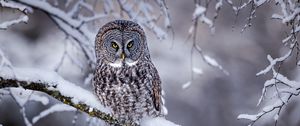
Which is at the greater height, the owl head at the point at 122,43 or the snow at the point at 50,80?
the owl head at the point at 122,43

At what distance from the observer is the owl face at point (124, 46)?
5016 mm

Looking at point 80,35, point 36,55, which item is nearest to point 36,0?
point 80,35

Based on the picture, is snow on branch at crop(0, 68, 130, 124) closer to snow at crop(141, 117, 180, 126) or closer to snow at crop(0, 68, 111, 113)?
snow at crop(0, 68, 111, 113)

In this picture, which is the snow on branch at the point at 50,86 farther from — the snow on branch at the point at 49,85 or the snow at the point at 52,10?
the snow at the point at 52,10

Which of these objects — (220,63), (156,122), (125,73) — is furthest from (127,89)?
(220,63)

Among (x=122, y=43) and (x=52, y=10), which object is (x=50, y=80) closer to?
(x=122, y=43)

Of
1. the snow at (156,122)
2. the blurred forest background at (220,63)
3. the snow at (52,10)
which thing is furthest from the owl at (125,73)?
the blurred forest background at (220,63)

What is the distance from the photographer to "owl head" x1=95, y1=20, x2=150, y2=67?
16.5 feet

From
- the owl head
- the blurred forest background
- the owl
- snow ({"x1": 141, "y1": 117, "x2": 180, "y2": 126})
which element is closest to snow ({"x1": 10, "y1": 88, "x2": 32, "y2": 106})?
the owl

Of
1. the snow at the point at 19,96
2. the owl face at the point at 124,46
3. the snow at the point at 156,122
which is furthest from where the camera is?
the owl face at the point at 124,46

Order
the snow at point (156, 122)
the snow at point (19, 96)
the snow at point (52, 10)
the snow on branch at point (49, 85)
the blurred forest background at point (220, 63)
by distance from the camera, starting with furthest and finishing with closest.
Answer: the blurred forest background at point (220, 63) < the snow at point (52, 10) < the snow at point (19, 96) < the snow at point (156, 122) < the snow on branch at point (49, 85)

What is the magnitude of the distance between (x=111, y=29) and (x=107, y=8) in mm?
623

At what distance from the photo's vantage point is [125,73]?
197 inches

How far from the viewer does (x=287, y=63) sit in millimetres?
9617
